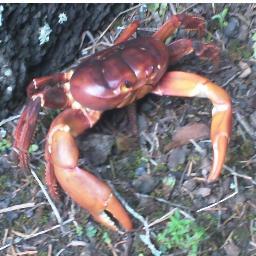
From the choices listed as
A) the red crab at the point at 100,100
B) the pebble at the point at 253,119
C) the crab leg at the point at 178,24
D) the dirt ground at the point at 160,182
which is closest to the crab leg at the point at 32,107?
the red crab at the point at 100,100

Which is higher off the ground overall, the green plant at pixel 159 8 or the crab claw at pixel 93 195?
the green plant at pixel 159 8

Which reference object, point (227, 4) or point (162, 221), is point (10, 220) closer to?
point (162, 221)

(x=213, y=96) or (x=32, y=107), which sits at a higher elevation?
(x=32, y=107)

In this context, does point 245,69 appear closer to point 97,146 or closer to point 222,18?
point 222,18

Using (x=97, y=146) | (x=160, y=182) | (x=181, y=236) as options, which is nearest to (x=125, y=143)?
(x=97, y=146)

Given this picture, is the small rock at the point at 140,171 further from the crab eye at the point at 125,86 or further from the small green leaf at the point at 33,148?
the small green leaf at the point at 33,148

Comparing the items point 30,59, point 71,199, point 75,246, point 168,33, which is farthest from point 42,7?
point 75,246
